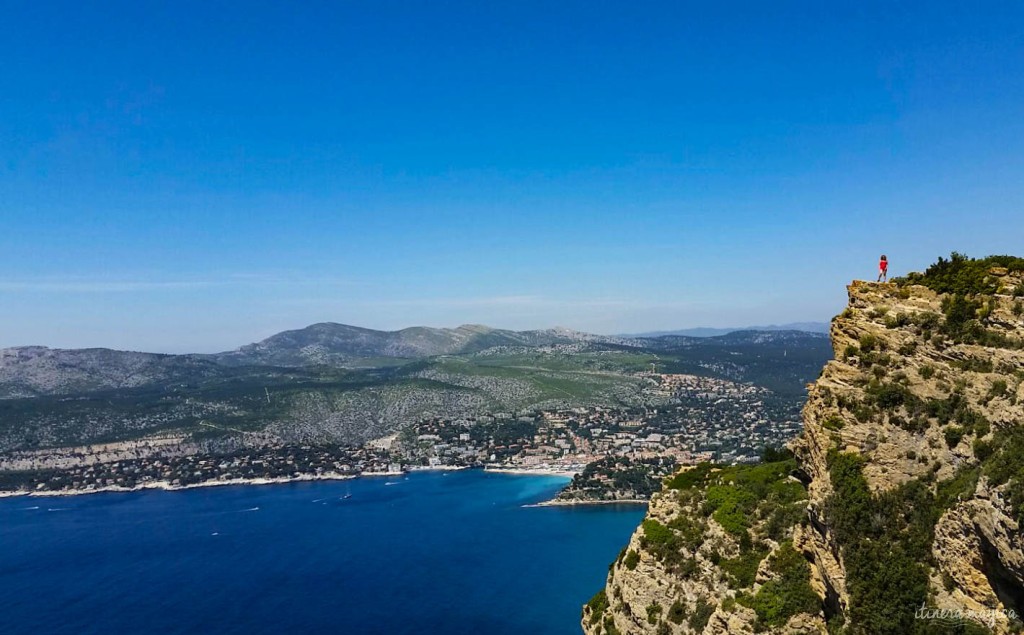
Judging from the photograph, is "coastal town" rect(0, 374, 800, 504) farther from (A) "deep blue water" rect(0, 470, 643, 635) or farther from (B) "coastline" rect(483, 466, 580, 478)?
(A) "deep blue water" rect(0, 470, 643, 635)

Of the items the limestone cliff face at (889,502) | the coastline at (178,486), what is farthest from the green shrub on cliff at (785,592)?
the coastline at (178,486)

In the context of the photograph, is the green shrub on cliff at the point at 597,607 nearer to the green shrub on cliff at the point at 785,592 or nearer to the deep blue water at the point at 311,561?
the green shrub on cliff at the point at 785,592

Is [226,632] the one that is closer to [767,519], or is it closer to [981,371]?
[767,519]

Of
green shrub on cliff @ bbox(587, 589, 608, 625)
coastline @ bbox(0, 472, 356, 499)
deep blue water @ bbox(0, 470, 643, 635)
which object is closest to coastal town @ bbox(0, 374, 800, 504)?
coastline @ bbox(0, 472, 356, 499)

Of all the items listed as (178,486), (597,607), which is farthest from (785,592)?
(178,486)

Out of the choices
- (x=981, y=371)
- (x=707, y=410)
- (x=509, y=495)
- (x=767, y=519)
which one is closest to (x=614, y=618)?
(x=767, y=519)
